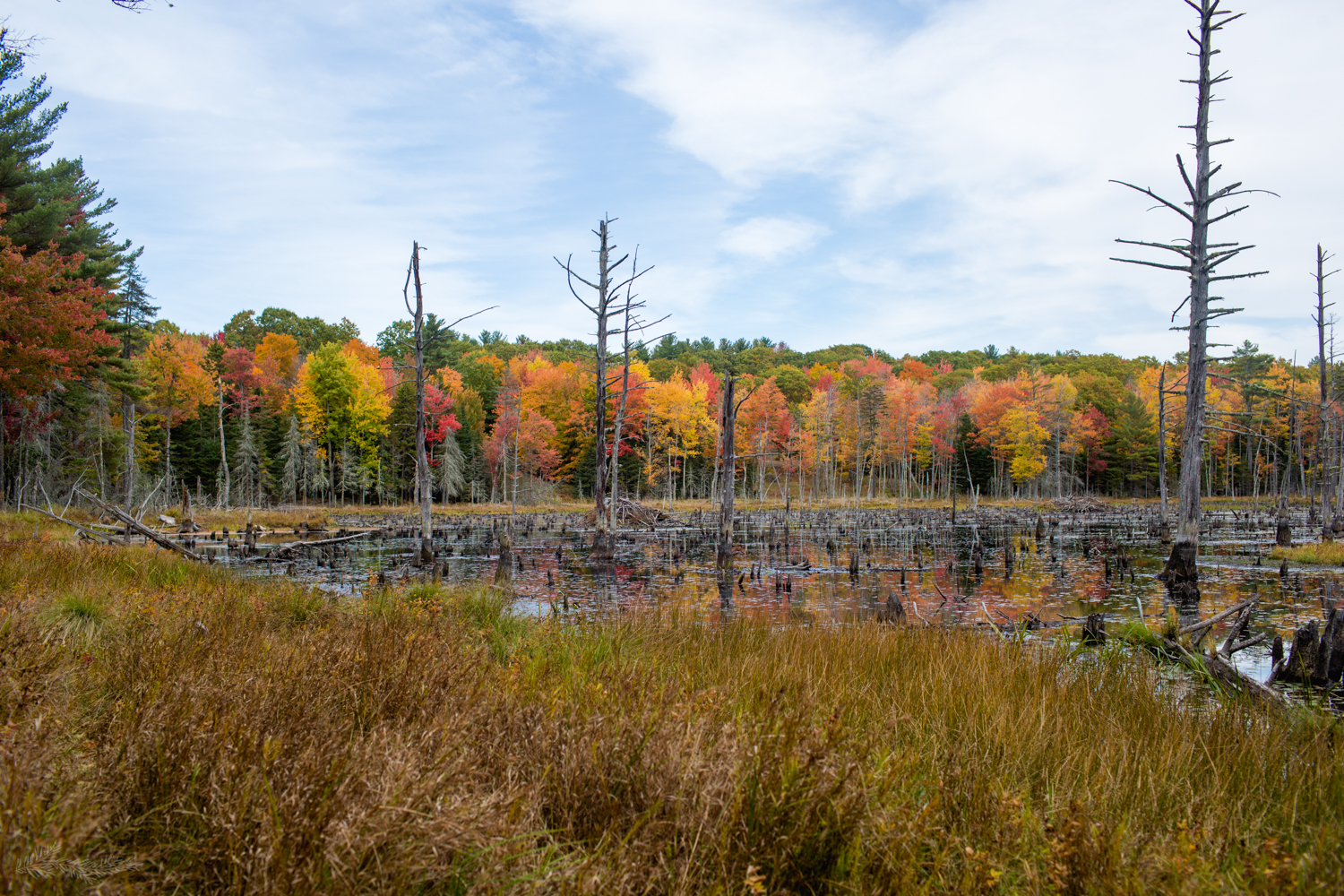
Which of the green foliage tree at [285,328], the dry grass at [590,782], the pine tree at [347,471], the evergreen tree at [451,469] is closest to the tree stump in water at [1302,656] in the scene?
the dry grass at [590,782]

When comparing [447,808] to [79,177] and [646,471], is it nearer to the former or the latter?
[79,177]

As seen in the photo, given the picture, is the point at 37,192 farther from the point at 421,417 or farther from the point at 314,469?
the point at 314,469

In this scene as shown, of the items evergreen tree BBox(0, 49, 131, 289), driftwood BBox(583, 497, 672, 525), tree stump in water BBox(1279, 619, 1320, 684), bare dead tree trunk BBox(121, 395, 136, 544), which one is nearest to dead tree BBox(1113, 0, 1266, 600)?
tree stump in water BBox(1279, 619, 1320, 684)

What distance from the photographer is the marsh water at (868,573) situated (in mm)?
11195

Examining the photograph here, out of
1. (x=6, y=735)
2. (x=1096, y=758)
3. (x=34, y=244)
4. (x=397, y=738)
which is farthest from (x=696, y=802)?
(x=34, y=244)

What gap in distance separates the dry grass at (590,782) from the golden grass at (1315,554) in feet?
61.4

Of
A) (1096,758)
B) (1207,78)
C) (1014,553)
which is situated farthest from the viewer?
(1014,553)

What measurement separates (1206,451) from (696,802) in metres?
74.2

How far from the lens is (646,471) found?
55562mm

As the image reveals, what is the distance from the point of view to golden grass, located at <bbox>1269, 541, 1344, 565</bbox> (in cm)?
1766

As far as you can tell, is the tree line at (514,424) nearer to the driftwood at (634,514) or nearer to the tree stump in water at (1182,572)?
the driftwood at (634,514)

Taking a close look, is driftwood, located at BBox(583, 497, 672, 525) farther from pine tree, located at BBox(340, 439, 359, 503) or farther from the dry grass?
the dry grass

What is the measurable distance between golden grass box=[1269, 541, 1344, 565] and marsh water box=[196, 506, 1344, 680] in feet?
1.50

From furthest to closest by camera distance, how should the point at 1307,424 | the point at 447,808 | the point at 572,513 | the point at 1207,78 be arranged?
the point at 1307,424, the point at 572,513, the point at 1207,78, the point at 447,808
